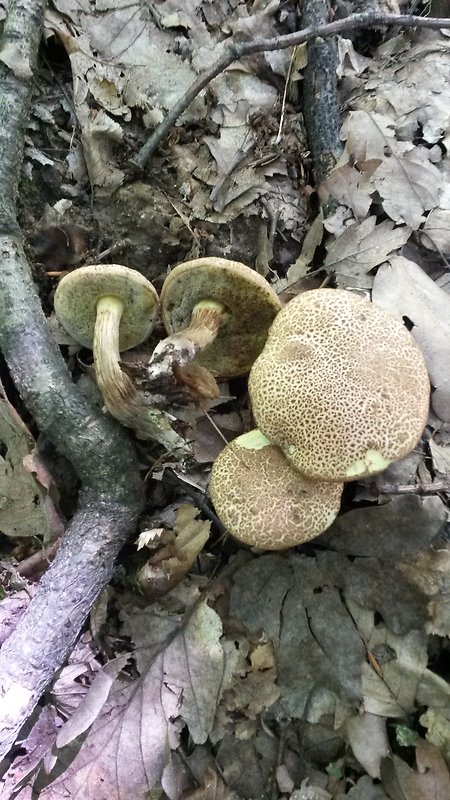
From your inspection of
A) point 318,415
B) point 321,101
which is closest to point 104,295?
point 318,415

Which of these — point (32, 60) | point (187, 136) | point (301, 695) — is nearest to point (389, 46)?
point (187, 136)

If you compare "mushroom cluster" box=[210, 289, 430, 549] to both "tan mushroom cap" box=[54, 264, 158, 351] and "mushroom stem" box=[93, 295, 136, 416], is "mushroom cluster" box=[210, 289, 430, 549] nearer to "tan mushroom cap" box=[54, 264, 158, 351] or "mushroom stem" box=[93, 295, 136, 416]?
"mushroom stem" box=[93, 295, 136, 416]

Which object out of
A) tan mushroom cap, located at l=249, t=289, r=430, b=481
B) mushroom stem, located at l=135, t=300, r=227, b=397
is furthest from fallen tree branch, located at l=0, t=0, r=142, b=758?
tan mushroom cap, located at l=249, t=289, r=430, b=481

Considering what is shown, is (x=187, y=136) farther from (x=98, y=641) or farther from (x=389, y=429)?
(x=98, y=641)

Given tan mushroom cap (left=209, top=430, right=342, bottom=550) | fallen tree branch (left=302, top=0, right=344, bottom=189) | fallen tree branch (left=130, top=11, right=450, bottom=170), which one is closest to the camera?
tan mushroom cap (left=209, top=430, right=342, bottom=550)

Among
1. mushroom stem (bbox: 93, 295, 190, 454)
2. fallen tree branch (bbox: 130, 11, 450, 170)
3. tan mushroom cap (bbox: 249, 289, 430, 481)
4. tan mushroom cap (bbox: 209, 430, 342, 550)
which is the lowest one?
tan mushroom cap (bbox: 209, 430, 342, 550)

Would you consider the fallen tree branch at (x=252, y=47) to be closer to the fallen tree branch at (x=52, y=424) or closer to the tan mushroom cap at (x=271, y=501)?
the fallen tree branch at (x=52, y=424)

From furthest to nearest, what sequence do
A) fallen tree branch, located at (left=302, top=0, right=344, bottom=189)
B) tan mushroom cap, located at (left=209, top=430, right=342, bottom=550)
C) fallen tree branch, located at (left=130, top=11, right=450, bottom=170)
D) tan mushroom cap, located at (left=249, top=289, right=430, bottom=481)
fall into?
fallen tree branch, located at (left=302, top=0, right=344, bottom=189)
fallen tree branch, located at (left=130, top=11, right=450, bottom=170)
tan mushroom cap, located at (left=209, top=430, right=342, bottom=550)
tan mushroom cap, located at (left=249, top=289, right=430, bottom=481)

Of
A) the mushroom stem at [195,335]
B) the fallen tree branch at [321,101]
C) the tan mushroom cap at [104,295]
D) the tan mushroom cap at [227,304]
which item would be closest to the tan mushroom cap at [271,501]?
the mushroom stem at [195,335]
